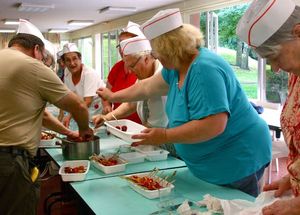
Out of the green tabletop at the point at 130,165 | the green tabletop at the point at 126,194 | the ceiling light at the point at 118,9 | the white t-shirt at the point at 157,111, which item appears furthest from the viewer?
the ceiling light at the point at 118,9

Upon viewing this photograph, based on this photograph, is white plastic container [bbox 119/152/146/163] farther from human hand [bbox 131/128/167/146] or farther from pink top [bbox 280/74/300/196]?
pink top [bbox 280/74/300/196]

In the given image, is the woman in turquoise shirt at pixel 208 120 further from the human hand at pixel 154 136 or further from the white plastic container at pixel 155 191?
the white plastic container at pixel 155 191

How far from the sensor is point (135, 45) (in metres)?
2.58

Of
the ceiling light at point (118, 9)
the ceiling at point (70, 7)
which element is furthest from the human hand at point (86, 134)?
the ceiling light at point (118, 9)

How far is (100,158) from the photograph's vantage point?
2.09m

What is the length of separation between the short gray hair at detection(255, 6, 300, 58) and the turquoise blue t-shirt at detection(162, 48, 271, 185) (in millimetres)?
480

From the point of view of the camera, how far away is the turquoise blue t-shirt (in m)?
1.50

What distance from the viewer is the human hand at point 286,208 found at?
100cm

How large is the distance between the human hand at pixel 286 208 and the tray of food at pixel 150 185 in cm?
55

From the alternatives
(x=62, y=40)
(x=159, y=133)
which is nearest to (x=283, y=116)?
(x=159, y=133)

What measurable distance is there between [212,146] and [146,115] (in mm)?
949

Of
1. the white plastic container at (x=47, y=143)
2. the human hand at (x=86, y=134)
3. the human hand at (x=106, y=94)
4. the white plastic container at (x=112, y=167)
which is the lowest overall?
the white plastic container at (x=47, y=143)

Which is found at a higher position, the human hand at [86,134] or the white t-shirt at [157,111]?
the white t-shirt at [157,111]

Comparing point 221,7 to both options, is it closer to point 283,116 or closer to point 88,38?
point 283,116
